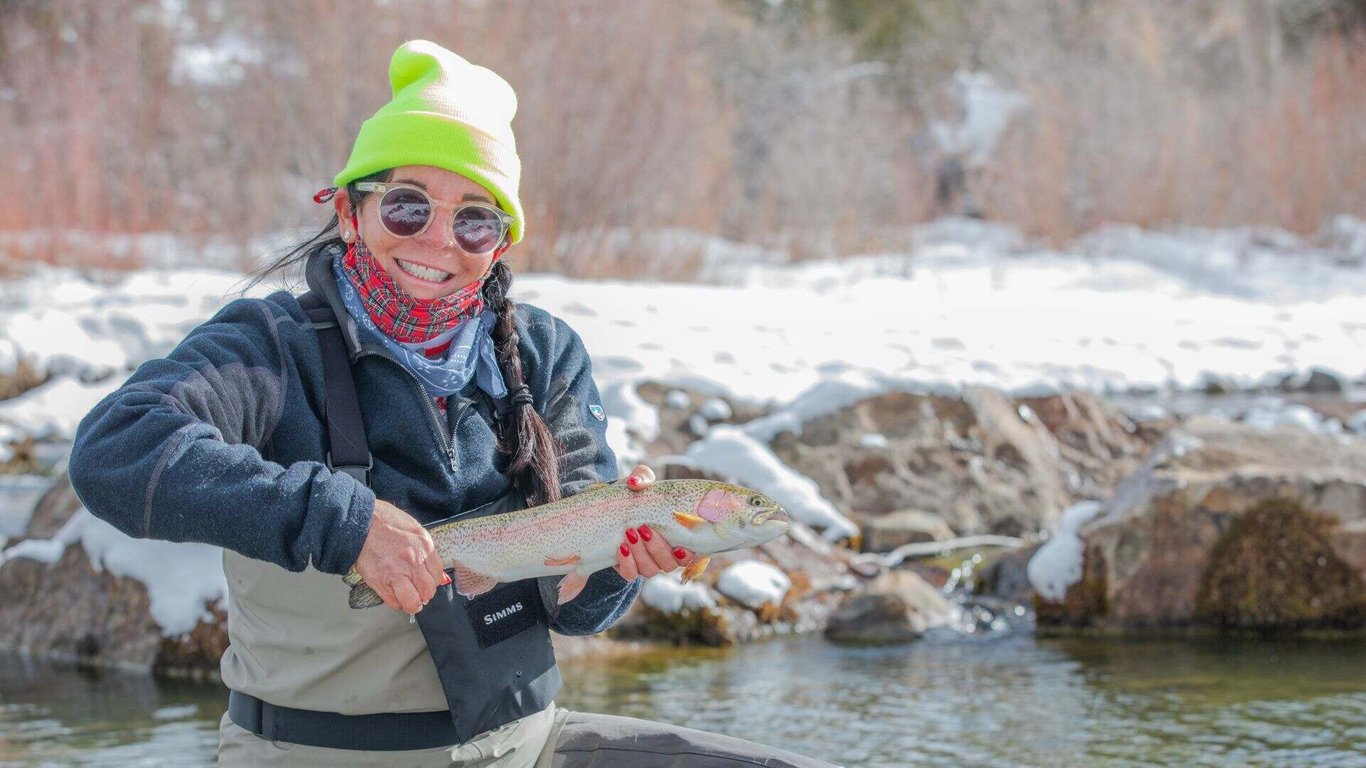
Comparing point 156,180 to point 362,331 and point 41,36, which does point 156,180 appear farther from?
point 362,331

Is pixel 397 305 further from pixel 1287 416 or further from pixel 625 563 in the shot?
pixel 1287 416

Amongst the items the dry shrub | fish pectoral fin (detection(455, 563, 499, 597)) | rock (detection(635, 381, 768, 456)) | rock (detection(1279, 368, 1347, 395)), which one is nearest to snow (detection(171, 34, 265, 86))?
the dry shrub

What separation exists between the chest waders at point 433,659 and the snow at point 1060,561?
4.83 m

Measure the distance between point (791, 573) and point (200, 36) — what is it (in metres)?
27.9

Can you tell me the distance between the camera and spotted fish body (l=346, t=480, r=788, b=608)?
2348 mm

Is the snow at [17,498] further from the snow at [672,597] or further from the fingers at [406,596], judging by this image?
the fingers at [406,596]

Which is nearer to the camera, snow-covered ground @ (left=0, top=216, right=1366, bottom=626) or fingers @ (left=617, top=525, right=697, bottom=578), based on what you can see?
fingers @ (left=617, top=525, right=697, bottom=578)

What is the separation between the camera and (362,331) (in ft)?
8.17

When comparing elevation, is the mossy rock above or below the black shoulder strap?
below

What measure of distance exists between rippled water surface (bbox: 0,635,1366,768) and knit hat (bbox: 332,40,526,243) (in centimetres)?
298

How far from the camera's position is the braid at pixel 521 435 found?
2.55 metres

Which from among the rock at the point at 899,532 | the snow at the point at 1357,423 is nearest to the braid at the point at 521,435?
the rock at the point at 899,532

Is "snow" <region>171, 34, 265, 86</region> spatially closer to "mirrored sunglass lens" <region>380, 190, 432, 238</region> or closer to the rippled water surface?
the rippled water surface

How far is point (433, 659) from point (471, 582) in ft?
0.58
